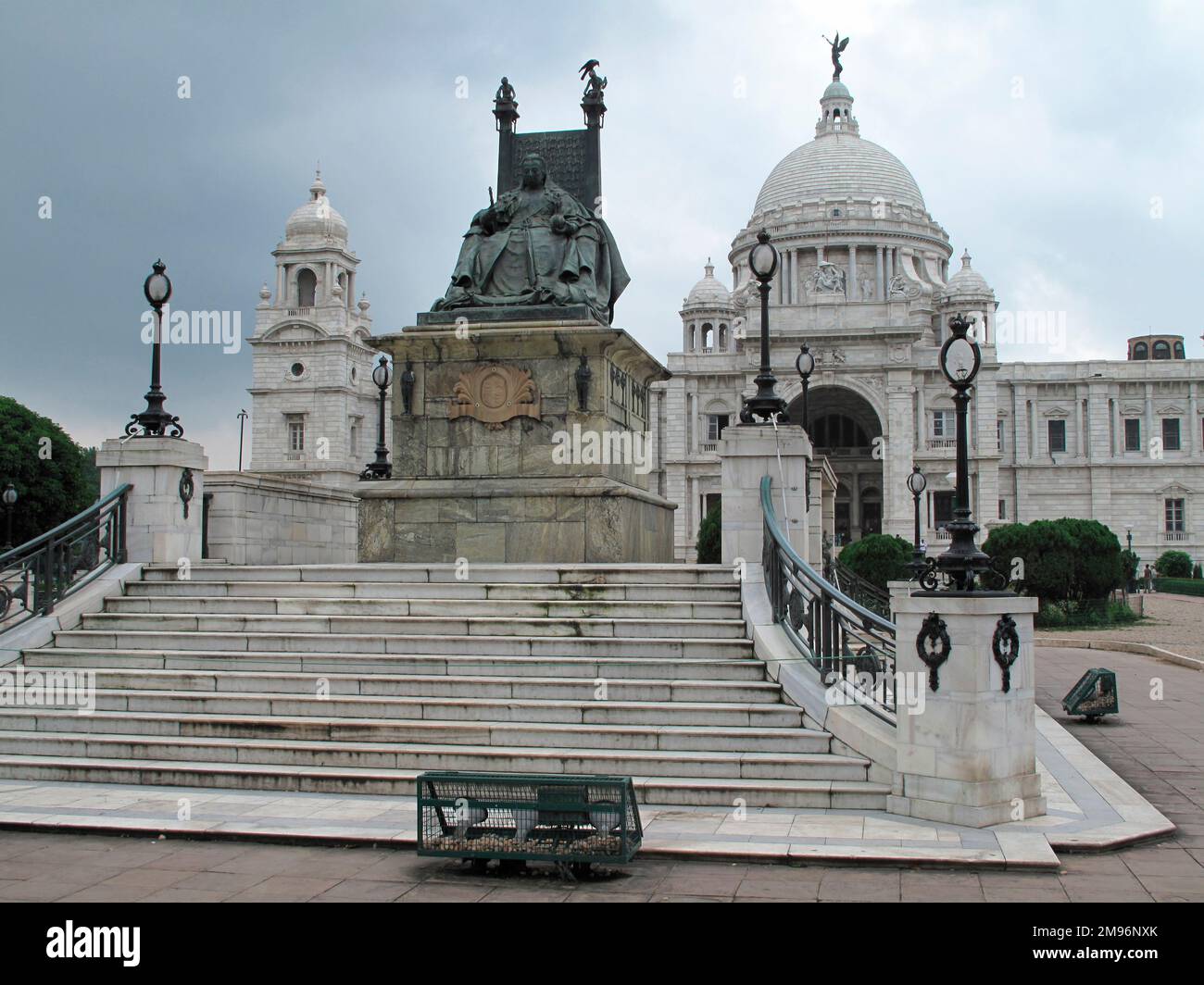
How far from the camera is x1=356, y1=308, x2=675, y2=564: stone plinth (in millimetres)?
15516

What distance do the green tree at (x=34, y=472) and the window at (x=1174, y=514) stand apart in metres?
75.2

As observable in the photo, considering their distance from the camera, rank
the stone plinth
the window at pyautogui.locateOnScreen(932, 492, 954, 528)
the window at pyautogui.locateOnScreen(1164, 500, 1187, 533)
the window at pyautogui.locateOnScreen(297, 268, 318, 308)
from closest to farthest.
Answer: the stone plinth, the window at pyautogui.locateOnScreen(932, 492, 954, 528), the window at pyautogui.locateOnScreen(297, 268, 318, 308), the window at pyautogui.locateOnScreen(1164, 500, 1187, 533)

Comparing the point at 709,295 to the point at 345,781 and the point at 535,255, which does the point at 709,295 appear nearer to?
the point at 535,255

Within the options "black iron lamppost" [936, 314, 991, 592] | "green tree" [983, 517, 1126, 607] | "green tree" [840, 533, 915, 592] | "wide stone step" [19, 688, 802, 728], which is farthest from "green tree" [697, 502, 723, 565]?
"black iron lamppost" [936, 314, 991, 592]

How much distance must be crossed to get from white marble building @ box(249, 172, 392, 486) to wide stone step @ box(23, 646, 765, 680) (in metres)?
73.0

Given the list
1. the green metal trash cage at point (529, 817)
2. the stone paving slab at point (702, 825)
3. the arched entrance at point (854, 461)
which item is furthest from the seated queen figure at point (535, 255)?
the arched entrance at point (854, 461)

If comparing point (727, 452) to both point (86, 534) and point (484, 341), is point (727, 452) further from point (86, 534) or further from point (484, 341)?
point (86, 534)

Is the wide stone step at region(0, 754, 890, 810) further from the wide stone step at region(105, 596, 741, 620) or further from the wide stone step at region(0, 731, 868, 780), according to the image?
the wide stone step at region(105, 596, 741, 620)

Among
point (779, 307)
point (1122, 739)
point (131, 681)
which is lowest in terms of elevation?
point (1122, 739)

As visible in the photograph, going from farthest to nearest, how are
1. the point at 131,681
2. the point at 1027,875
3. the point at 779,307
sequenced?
the point at 779,307 < the point at 131,681 < the point at 1027,875

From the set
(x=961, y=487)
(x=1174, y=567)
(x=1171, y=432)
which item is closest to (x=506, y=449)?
(x=961, y=487)

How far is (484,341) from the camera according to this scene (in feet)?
53.0
